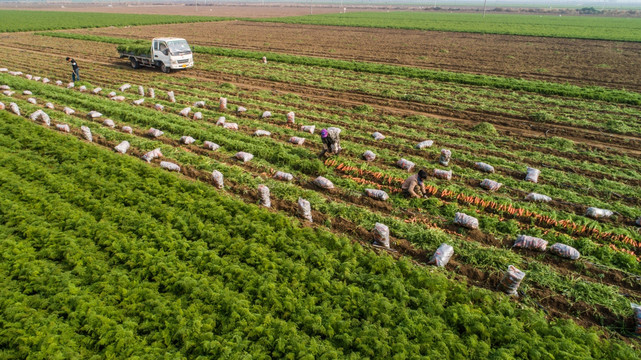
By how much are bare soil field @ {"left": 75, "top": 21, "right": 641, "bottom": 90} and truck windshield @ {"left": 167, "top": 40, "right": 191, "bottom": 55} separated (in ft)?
39.8

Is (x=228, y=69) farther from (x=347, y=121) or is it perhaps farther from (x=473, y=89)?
(x=473, y=89)

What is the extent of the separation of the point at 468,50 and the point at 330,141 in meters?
31.7

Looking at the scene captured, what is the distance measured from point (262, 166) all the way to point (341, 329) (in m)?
7.59

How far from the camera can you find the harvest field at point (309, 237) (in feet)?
20.0

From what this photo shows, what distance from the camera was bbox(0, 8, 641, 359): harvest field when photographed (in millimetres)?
6090

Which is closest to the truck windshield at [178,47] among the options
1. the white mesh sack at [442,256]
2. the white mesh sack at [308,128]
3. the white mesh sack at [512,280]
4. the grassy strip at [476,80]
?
the grassy strip at [476,80]

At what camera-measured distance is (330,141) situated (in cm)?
1278

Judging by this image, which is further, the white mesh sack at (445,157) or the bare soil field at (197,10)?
the bare soil field at (197,10)

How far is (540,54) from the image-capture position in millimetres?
35125

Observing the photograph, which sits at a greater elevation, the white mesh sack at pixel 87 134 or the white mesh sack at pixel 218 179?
the white mesh sack at pixel 87 134

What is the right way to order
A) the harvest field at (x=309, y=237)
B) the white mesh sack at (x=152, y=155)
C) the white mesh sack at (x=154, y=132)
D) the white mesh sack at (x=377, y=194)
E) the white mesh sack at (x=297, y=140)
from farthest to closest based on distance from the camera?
the white mesh sack at (x=154, y=132), the white mesh sack at (x=297, y=140), the white mesh sack at (x=152, y=155), the white mesh sack at (x=377, y=194), the harvest field at (x=309, y=237)

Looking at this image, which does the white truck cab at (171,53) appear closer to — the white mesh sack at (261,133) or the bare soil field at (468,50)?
the bare soil field at (468,50)

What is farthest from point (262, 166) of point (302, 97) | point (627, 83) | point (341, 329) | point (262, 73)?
point (627, 83)

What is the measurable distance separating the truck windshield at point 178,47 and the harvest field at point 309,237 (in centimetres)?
904
